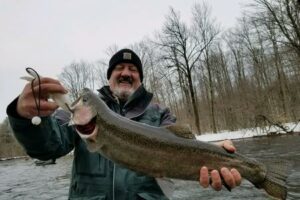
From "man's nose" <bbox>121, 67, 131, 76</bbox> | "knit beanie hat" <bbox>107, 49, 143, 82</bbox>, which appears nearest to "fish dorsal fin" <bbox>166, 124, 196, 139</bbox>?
"man's nose" <bbox>121, 67, 131, 76</bbox>

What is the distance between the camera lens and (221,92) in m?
51.4

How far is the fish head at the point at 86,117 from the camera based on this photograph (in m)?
2.75

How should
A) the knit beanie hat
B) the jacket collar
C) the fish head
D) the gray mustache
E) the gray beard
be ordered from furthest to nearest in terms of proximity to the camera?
the knit beanie hat, the gray mustache, the gray beard, the jacket collar, the fish head

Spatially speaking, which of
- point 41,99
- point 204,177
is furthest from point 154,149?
point 41,99

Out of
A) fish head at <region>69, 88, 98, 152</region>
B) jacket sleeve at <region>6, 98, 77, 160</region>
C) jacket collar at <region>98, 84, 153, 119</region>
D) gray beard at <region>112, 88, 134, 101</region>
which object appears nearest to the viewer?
fish head at <region>69, 88, 98, 152</region>

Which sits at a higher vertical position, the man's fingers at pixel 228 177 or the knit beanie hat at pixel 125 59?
the knit beanie hat at pixel 125 59

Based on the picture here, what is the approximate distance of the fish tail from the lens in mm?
3287

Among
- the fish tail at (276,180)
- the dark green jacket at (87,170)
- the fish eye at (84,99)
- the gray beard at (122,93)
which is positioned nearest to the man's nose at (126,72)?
the gray beard at (122,93)

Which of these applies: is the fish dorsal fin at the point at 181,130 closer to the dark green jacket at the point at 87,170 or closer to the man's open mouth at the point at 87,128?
the dark green jacket at the point at 87,170

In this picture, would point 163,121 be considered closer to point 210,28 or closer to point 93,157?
point 93,157

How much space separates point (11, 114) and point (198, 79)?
51.0 m

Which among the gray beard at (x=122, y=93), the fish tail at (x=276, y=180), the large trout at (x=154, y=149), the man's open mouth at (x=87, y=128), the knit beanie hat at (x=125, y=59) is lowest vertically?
the fish tail at (x=276, y=180)

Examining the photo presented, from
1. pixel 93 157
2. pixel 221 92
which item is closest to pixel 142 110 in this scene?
pixel 93 157

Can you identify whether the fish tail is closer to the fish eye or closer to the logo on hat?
the fish eye
